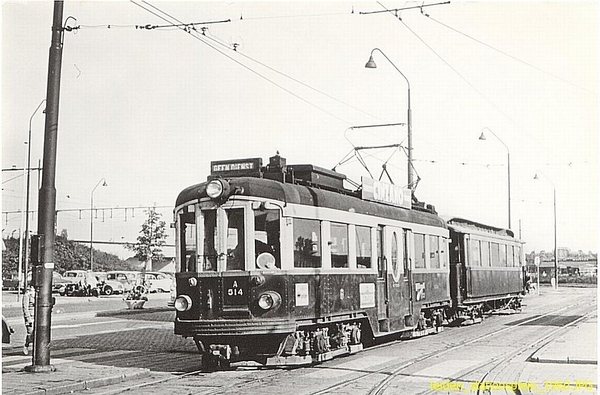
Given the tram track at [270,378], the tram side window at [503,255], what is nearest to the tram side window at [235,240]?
the tram track at [270,378]

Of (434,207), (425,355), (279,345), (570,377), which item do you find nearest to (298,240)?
(279,345)

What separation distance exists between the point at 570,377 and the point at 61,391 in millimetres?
7330

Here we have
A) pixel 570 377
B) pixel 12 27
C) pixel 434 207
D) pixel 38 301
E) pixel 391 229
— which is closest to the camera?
pixel 12 27

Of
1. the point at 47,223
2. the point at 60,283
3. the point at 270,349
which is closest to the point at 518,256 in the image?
the point at 270,349

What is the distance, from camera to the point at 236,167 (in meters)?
14.8

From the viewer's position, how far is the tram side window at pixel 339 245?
47.3ft

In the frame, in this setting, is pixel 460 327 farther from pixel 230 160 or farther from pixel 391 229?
pixel 230 160

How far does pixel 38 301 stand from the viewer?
12.8 m

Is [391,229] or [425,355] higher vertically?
[391,229]

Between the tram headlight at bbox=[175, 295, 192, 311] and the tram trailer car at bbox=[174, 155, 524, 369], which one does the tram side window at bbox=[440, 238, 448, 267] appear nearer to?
the tram trailer car at bbox=[174, 155, 524, 369]

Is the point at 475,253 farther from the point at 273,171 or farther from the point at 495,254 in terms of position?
the point at 273,171

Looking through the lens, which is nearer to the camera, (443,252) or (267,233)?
(267,233)

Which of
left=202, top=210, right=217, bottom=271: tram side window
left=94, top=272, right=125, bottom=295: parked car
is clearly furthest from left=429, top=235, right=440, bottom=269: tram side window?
left=94, top=272, right=125, bottom=295: parked car

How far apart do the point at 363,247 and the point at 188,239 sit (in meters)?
3.71
